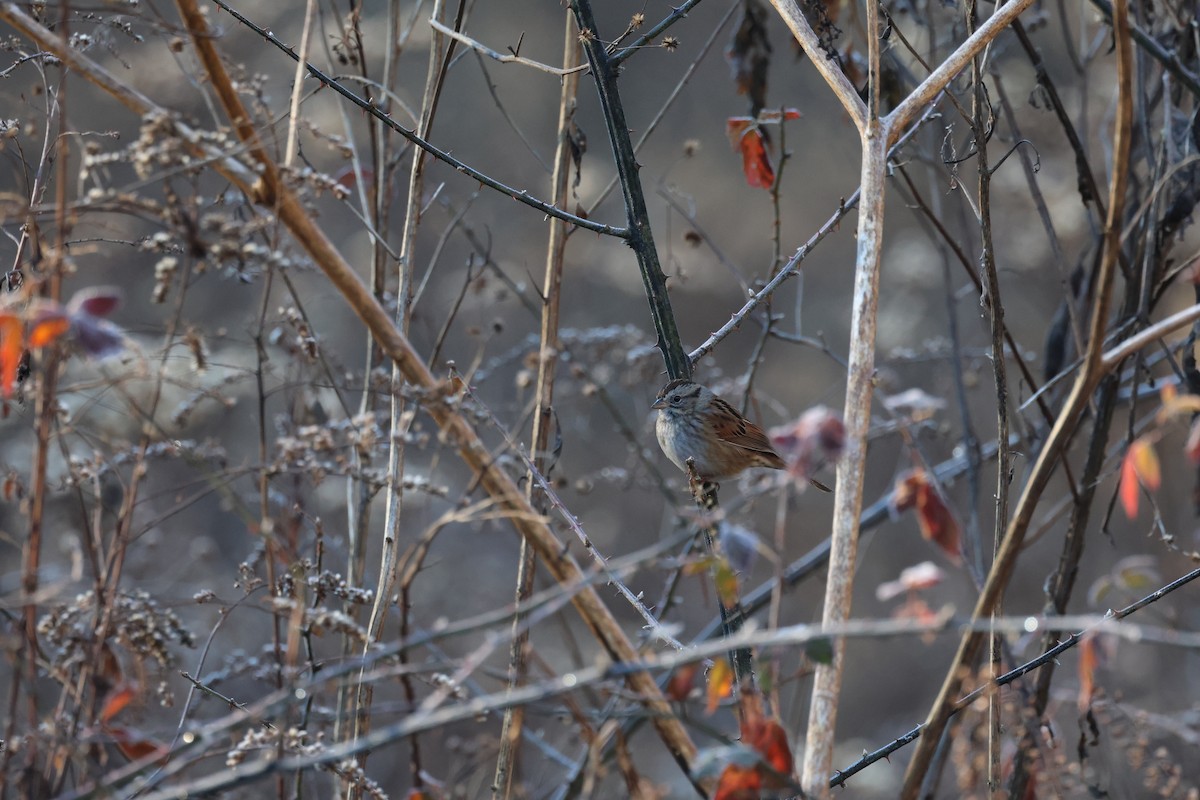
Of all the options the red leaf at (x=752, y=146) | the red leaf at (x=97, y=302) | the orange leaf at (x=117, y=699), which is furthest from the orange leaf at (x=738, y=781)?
the red leaf at (x=752, y=146)

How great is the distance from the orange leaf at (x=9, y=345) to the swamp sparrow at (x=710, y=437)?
2.89 meters

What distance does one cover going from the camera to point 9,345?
4.08ft

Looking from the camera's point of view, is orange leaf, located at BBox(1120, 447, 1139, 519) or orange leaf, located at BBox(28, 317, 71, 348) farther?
orange leaf, located at BBox(1120, 447, 1139, 519)

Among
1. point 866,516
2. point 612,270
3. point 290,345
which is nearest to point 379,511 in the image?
point 612,270

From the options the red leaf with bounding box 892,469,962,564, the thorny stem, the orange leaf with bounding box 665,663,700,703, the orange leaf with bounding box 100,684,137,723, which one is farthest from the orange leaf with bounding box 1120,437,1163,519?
the orange leaf with bounding box 100,684,137,723

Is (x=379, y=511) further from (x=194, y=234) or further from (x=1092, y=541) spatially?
(x=194, y=234)

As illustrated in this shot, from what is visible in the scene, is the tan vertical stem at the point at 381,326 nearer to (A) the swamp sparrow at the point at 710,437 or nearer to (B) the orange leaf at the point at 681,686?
(B) the orange leaf at the point at 681,686

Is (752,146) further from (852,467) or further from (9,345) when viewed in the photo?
(9,345)

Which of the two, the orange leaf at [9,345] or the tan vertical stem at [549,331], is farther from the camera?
the tan vertical stem at [549,331]

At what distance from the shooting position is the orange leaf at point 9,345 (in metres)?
1.22

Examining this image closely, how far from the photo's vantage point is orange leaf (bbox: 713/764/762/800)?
4.50 ft

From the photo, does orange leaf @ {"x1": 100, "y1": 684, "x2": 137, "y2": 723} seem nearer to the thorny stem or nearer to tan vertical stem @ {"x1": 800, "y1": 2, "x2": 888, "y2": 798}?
tan vertical stem @ {"x1": 800, "y1": 2, "x2": 888, "y2": 798}

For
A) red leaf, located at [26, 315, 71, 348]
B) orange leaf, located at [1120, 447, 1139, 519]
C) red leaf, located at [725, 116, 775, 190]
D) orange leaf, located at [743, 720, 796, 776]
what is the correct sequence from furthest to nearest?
Answer: red leaf, located at [725, 116, 775, 190]
orange leaf, located at [743, 720, 796, 776]
orange leaf, located at [1120, 447, 1139, 519]
red leaf, located at [26, 315, 71, 348]

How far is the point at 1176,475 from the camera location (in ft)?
22.9
